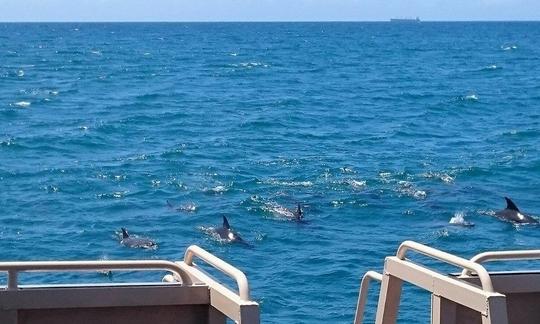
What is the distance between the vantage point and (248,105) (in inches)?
1965

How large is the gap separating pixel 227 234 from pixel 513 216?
16.6 feet

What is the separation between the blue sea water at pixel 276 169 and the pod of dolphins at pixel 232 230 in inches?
9.8

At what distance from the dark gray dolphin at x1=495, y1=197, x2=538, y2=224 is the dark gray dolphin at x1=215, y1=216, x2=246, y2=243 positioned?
15.6ft

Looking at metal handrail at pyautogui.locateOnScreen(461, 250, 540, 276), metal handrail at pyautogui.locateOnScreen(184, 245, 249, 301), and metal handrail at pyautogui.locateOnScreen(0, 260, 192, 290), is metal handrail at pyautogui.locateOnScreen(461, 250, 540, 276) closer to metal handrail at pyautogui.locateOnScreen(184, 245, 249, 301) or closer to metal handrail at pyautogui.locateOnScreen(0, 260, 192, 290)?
metal handrail at pyautogui.locateOnScreen(184, 245, 249, 301)

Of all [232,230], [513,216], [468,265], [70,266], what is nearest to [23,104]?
[232,230]

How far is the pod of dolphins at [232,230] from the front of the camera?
19.3 m

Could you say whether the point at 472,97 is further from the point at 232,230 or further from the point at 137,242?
the point at 137,242

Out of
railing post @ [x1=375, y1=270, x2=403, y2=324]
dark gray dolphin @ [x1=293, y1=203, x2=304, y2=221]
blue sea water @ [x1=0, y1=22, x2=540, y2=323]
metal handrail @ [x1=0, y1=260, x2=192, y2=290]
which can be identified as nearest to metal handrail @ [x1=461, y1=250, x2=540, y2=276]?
railing post @ [x1=375, y1=270, x2=403, y2=324]

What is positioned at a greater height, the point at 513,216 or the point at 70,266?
the point at 70,266

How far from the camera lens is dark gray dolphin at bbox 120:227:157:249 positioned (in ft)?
62.6

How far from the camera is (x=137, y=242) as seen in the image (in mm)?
A: 19266

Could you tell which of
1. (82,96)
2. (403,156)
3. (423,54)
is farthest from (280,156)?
(423,54)

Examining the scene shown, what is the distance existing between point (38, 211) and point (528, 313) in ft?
56.2

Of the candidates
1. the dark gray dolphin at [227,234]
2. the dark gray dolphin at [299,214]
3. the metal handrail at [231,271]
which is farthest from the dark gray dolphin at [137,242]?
the metal handrail at [231,271]
